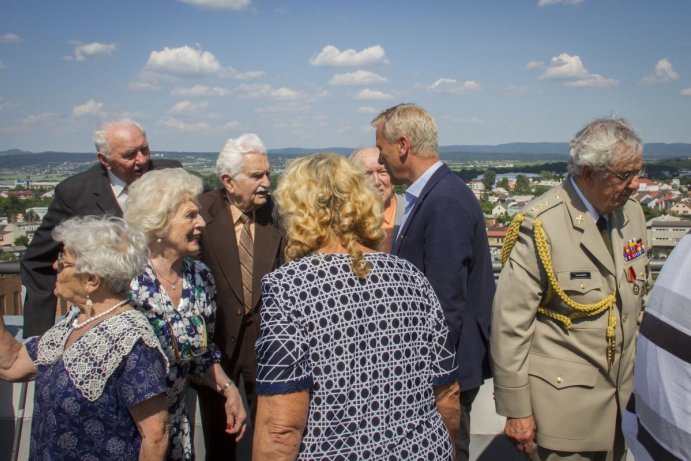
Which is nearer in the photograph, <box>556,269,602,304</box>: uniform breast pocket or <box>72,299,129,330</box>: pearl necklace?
<box>72,299,129,330</box>: pearl necklace

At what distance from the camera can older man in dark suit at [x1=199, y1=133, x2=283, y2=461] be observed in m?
3.03

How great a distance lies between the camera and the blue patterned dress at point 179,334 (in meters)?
2.49

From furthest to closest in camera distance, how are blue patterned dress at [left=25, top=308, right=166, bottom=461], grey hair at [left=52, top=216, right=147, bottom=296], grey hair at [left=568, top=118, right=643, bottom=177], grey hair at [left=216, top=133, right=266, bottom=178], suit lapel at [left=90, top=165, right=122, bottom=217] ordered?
1. suit lapel at [left=90, top=165, right=122, bottom=217]
2. grey hair at [left=216, top=133, right=266, bottom=178]
3. grey hair at [left=568, top=118, right=643, bottom=177]
4. grey hair at [left=52, top=216, right=147, bottom=296]
5. blue patterned dress at [left=25, top=308, right=166, bottom=461]

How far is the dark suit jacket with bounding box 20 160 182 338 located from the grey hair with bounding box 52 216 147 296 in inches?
46.4

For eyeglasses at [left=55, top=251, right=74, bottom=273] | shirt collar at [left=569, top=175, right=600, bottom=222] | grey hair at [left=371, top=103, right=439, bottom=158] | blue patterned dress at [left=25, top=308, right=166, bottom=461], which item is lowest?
blue patterned dress at [left=25, top=308, right=166, bottom=461]

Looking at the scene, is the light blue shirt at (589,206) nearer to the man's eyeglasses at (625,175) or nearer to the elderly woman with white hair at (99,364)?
the man's eyeglasses at (625,175)

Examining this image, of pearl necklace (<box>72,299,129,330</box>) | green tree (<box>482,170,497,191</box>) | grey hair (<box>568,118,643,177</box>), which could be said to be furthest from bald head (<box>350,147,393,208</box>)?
green tree (<box>482,170,497,191</box>)

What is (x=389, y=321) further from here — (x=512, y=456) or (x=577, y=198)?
(x=512, y=456)

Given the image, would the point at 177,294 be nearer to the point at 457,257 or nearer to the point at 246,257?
the point at 246,257

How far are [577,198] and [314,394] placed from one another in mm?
1426

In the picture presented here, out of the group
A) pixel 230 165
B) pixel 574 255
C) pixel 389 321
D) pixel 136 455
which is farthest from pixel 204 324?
pixel 574 255

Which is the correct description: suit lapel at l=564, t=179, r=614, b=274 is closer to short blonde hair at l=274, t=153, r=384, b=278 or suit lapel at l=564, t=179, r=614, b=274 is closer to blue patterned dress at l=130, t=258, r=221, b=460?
short blonde hair at l=274, t=153, r=384, b=278

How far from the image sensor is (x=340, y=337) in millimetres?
1727

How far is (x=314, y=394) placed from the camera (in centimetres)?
173
